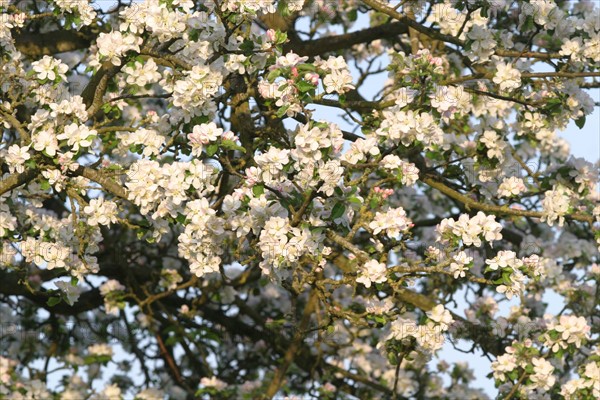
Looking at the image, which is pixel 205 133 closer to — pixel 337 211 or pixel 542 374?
pixel 337 211

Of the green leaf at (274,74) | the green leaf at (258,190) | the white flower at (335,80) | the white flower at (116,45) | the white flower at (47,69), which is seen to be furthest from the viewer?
the white flower at (47,69)

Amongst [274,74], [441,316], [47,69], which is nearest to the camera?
[274,74]

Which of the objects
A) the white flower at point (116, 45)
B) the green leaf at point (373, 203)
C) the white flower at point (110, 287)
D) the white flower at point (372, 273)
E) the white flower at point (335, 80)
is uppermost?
the white flower at point (110, 287)

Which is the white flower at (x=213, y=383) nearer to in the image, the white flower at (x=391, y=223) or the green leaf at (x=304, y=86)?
the white flower at (x=391, y=223)

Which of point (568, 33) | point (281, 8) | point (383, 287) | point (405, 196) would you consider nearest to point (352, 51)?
point (405, 196)

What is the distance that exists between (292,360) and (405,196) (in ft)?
6.19

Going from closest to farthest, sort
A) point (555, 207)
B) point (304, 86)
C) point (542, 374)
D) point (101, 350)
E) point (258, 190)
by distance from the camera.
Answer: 1. point (258, 190)
2. point (304, 86)
3. point (555, 207)
4. point (542, 374)
5. point (101, 350)

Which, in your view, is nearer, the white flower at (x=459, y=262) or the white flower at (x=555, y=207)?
the white flower at (x=459, y=262)

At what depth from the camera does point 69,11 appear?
286 inches

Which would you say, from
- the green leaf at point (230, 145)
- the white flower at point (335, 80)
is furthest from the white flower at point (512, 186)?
the green leaf at point (230, 145)

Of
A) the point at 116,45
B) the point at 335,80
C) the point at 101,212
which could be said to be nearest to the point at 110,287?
the point at 101,212

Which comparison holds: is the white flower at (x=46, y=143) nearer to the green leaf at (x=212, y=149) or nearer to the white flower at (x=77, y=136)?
Answer: the white flower at (x=77, y=136)

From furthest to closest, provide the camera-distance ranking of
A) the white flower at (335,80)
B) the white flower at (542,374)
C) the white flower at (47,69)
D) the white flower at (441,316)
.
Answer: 1. the white flower at (542,374)
2. the white flower at (47,69)
3. the white flower at (441,316)
4. the white flower at (335,80)

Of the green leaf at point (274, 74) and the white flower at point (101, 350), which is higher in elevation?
the white flower at point (101, 350)
